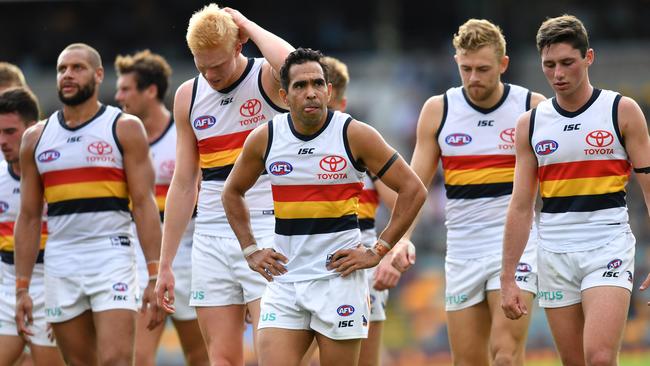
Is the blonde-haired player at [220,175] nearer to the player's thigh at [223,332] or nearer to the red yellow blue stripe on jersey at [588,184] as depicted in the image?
the player's thigh at [223,332]

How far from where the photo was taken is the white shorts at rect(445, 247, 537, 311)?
9.24 m

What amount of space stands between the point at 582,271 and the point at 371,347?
2.63 metres

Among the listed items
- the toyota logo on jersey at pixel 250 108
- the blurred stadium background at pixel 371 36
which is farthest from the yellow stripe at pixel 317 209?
the blurred stadium background at pixel 371 36

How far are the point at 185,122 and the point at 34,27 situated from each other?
73.0 feet

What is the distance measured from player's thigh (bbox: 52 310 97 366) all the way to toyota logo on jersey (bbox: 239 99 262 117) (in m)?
2.12

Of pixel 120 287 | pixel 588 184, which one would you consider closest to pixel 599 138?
pixel 588 184

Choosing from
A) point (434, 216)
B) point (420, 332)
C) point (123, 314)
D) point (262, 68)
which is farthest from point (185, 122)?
point (434, 216)

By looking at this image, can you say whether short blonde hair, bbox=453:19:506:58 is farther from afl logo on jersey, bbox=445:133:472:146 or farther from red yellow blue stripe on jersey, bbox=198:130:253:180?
red yellow blue stripe on jersey, bbox=198:130:253:180

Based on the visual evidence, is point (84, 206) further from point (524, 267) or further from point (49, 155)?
point (524, 267)

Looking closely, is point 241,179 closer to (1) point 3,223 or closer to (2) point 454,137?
(2) point 454,137

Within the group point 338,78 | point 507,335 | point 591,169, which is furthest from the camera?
point 338,78

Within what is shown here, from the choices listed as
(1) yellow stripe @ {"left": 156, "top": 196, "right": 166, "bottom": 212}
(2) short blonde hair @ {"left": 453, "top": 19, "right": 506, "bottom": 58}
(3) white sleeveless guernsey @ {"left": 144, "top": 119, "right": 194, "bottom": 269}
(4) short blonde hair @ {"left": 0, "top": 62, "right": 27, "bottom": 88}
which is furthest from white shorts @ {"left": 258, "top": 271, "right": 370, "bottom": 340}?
(4) short blonde hair @ {"left": 0, "top": 62, "right": 27, "bottom": 88}

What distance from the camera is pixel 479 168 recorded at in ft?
31.1

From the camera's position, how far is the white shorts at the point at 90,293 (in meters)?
9.34
